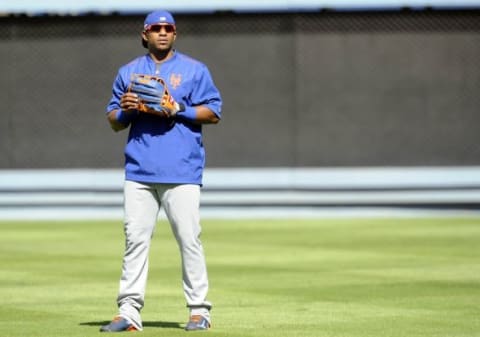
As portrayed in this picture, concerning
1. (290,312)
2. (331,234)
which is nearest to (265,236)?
(331,234)

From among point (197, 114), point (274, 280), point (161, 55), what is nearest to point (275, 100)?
point (274, 280)

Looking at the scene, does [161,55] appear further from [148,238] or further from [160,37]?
[148,238]

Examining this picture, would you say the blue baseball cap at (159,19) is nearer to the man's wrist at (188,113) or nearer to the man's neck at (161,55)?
the man's neck at (161,55)

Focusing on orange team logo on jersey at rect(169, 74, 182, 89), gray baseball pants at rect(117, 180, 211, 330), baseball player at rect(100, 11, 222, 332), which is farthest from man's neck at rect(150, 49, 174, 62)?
gray baseball pants at rect(117, 180, 211, 330)

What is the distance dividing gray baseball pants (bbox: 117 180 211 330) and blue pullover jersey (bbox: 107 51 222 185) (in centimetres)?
10

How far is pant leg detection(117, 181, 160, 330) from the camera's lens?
11.1 meters

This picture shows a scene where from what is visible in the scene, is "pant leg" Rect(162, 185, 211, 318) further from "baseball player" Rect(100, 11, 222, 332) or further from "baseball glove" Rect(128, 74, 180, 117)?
"baseball glove" Rect(128, 74, 180, 117)

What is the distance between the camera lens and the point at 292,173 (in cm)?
2797

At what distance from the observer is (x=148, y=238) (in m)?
11.2

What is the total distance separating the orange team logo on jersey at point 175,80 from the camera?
1123cm

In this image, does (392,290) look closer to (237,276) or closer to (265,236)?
(237,276)

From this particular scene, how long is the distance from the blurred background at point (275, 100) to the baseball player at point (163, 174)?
16.5m

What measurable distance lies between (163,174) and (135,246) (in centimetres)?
56

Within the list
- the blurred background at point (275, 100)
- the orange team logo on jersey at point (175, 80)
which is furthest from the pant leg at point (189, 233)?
the blurred background at point (275, 100)
